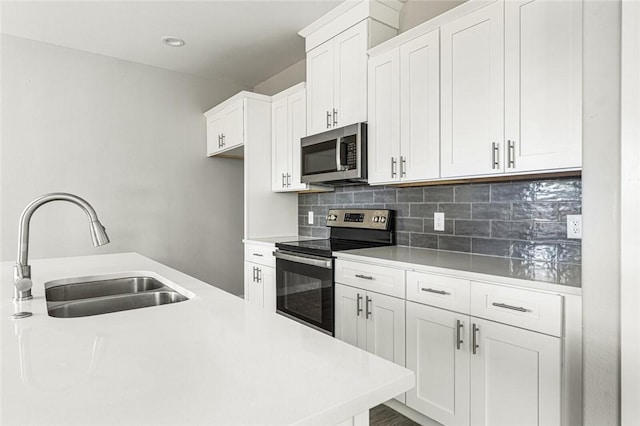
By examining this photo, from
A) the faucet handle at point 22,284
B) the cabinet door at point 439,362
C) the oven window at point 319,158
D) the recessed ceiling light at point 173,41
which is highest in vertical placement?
the recessed ceiling light at point 173,41

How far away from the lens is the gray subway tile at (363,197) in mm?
2998

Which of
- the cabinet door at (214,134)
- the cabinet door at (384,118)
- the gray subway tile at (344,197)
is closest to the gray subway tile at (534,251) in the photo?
the cabinet door at (384,118)

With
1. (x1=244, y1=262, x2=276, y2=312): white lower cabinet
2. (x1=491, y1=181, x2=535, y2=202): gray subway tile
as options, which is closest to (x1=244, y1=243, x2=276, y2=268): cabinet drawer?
(x1=244, y1=262, x2=276, y2=312): white lower cabinet

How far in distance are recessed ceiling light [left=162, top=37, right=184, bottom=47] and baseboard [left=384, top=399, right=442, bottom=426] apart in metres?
3.32

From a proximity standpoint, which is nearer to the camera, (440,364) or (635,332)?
(635,332)

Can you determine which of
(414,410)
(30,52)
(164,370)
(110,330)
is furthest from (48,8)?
(414,410)

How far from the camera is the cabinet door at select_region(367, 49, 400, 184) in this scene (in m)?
2.38

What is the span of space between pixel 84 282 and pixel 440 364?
172 centimetres

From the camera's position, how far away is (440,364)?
183cm

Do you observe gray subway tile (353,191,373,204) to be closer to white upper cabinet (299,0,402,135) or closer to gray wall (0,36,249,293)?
white upper cabinet (299,0,402,135)

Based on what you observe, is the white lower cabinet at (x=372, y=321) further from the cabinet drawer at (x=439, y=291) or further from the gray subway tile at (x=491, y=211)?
the gray subway tile at (x=491, y=211)

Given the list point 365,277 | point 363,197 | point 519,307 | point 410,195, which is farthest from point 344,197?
point 519,307

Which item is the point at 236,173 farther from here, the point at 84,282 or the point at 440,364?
the point at 440,364

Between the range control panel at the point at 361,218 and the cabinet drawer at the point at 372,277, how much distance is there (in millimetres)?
556
